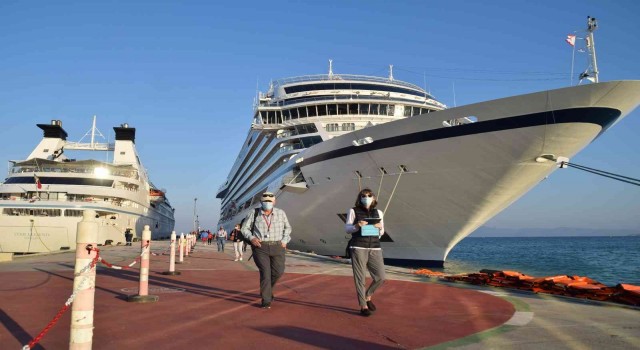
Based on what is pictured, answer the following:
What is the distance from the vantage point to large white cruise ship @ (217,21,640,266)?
1263 centimetres

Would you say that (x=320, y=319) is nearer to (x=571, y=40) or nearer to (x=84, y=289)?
(x=84, y=289)

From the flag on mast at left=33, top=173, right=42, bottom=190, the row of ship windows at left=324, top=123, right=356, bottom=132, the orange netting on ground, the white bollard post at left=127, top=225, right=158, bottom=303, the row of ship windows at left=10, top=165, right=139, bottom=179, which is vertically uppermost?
the row of ship windows at left=324, top=123, right=356, bottom=132

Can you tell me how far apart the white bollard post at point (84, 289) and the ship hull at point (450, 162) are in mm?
12682

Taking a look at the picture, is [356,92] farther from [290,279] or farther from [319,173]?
[290,279]

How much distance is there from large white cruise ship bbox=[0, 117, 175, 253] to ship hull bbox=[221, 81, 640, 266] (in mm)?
21953

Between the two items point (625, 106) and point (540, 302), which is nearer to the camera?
point (540, 302)

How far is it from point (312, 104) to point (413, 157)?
1011 centimetres

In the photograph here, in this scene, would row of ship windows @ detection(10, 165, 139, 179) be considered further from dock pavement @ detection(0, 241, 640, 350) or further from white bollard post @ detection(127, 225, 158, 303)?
white bollard post @ detection(127, 225, 158, 303)

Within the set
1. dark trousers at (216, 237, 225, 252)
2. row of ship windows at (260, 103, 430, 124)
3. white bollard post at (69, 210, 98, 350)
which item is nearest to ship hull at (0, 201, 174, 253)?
dark trousers at (216, 237, 225, 252)

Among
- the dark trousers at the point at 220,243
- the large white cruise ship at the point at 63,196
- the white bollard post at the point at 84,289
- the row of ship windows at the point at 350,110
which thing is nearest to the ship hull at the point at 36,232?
the large white cruise ship at the point at 63,196

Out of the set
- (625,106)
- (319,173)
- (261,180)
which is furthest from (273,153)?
(625,106)

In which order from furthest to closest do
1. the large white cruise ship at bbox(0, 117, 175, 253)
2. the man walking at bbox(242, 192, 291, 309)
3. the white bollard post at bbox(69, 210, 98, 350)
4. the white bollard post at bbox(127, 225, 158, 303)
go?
the large white cruise ship at bbox(0, 117, 175, 253)
the white bollard post at bbox(127, 225, 158, 303)
the man walking at bbox(242, 192, 291, 309)
the white bollard post at bbox(69, 210, 98, 350)

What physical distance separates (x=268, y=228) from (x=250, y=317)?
1328 millimetres

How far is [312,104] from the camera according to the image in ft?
78.0
